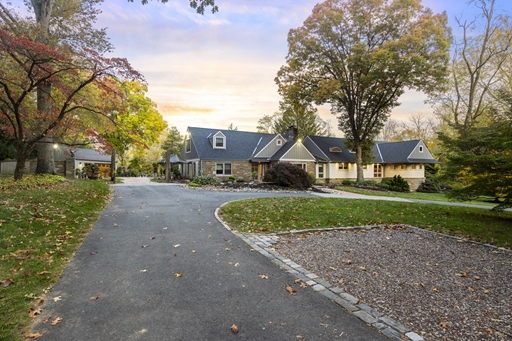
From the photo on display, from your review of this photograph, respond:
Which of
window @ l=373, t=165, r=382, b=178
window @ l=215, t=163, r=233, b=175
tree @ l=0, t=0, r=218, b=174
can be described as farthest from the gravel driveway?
window @ l=373, t=165, r=382, b=178

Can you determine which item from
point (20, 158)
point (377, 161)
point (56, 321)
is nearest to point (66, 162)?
point (20, 158)

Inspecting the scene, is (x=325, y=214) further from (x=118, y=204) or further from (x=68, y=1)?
(x=68, y=1)

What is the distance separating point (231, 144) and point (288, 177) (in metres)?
11.1

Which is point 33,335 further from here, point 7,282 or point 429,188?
point 429,188

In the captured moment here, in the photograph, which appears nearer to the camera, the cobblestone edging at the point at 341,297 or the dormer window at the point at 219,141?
the cobblestone edging at the point at 341,297

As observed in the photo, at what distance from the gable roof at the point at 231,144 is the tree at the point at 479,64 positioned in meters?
18.0

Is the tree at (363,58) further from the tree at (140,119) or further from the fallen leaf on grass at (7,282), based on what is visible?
the fallen leaf on grass at (7,282)

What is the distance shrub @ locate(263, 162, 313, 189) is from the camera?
19.9m

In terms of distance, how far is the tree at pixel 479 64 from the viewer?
72.6 feet

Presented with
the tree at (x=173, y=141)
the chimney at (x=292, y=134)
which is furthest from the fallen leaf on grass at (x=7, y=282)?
the tree at (x=173, y=141)

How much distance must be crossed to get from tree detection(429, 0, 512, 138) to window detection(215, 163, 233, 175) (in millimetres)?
20213

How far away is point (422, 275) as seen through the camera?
4363 mm

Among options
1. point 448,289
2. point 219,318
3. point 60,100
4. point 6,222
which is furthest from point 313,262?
point 60,100

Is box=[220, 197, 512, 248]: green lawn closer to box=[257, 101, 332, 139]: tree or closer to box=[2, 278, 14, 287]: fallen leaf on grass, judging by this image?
box=[2, 278, 14, 287]: fallen leaf on grass
